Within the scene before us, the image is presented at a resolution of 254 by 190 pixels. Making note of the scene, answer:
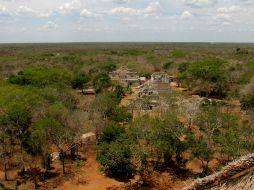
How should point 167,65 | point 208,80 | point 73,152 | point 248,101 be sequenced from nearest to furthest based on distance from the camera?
1. point 73,152
2. point 248,101
3. point 208,80
4. point 167,65

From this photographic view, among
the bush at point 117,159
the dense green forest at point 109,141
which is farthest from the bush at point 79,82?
the bush at point 117,159

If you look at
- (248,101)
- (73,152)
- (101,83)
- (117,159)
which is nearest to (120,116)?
(73,152)

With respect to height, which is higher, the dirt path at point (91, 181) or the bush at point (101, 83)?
the bush at point (101, 83)

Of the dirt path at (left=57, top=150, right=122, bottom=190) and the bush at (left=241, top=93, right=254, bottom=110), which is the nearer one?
the dirt path at (left=57, top=150, right=122, bottom=190)

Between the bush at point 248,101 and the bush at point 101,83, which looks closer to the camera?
the bush at point 248,101

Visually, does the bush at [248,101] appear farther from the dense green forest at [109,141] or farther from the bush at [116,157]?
the bush at [116,157]

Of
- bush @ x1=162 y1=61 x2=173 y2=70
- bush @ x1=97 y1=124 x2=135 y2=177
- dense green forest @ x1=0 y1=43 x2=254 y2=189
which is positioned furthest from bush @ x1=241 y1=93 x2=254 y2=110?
bush @ x1=162 y1=61 x2=173 y2=70

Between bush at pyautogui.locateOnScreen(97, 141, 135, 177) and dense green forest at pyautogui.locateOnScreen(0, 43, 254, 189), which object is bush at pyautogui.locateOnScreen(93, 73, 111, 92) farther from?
bush at pyautogui.locateOnScreen(97, 141, 135, 177)

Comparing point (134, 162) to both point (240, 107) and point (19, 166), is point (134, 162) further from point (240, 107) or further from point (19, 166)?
point (240, 107)

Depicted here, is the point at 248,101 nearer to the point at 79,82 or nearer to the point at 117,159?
the point at 117,159

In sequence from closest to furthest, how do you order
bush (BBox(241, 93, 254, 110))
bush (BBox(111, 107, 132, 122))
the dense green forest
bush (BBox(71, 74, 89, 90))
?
the dense green forest < bush (BBox(111, 107, 132, 122)) < bush (BBox(241, 93, 254, 110)) < bush (BBox(71, 74, 89, 90))
